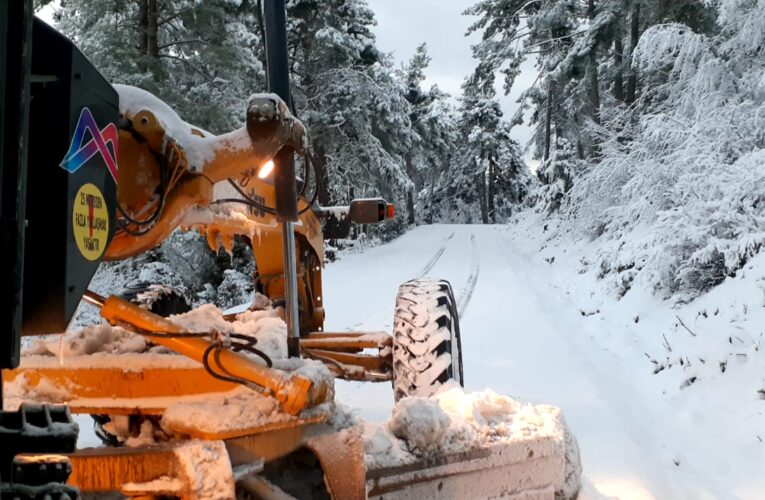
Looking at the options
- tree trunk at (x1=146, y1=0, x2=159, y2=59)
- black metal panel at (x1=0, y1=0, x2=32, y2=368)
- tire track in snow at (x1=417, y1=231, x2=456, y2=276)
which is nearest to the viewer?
black metal panel at (x1=0, y1=0, x2=32, y2=368)

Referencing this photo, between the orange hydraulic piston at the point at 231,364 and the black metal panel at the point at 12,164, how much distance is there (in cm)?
124

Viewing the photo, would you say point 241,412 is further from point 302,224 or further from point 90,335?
point 302,224

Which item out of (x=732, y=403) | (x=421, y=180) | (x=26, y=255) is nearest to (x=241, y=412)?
(x=26, y=255)

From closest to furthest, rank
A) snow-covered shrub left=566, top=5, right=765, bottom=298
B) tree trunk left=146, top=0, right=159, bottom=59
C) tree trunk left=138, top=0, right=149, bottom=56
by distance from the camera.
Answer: snow-covered shrub left=566, top=5, right=765, bottom=298 < tree trunk left=146, top=0, right=159, bottom=59 < tree trunk left=138, top=0, right=149, bottom=56

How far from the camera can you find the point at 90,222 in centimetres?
158

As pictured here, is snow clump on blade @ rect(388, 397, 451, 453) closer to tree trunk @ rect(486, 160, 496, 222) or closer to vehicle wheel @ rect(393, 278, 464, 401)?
vehicle wheel @ rect(393, 278, 464, 401)

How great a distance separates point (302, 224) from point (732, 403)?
3.82 m

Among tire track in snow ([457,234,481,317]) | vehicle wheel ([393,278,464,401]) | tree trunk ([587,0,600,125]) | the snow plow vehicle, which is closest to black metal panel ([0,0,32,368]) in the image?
the snow plow vehicle

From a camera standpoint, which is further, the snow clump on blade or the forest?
the forest

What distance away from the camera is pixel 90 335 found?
110 inches

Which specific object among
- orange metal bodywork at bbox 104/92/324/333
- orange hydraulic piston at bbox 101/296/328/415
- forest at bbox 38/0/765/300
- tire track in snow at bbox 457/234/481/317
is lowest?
tire track in snow at bbox 457/234/481/317

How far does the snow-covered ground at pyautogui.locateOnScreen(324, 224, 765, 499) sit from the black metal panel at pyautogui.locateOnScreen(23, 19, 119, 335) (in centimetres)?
298

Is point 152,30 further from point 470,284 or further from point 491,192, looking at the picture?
point 491,192

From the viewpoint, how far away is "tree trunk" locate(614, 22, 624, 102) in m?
19.6
